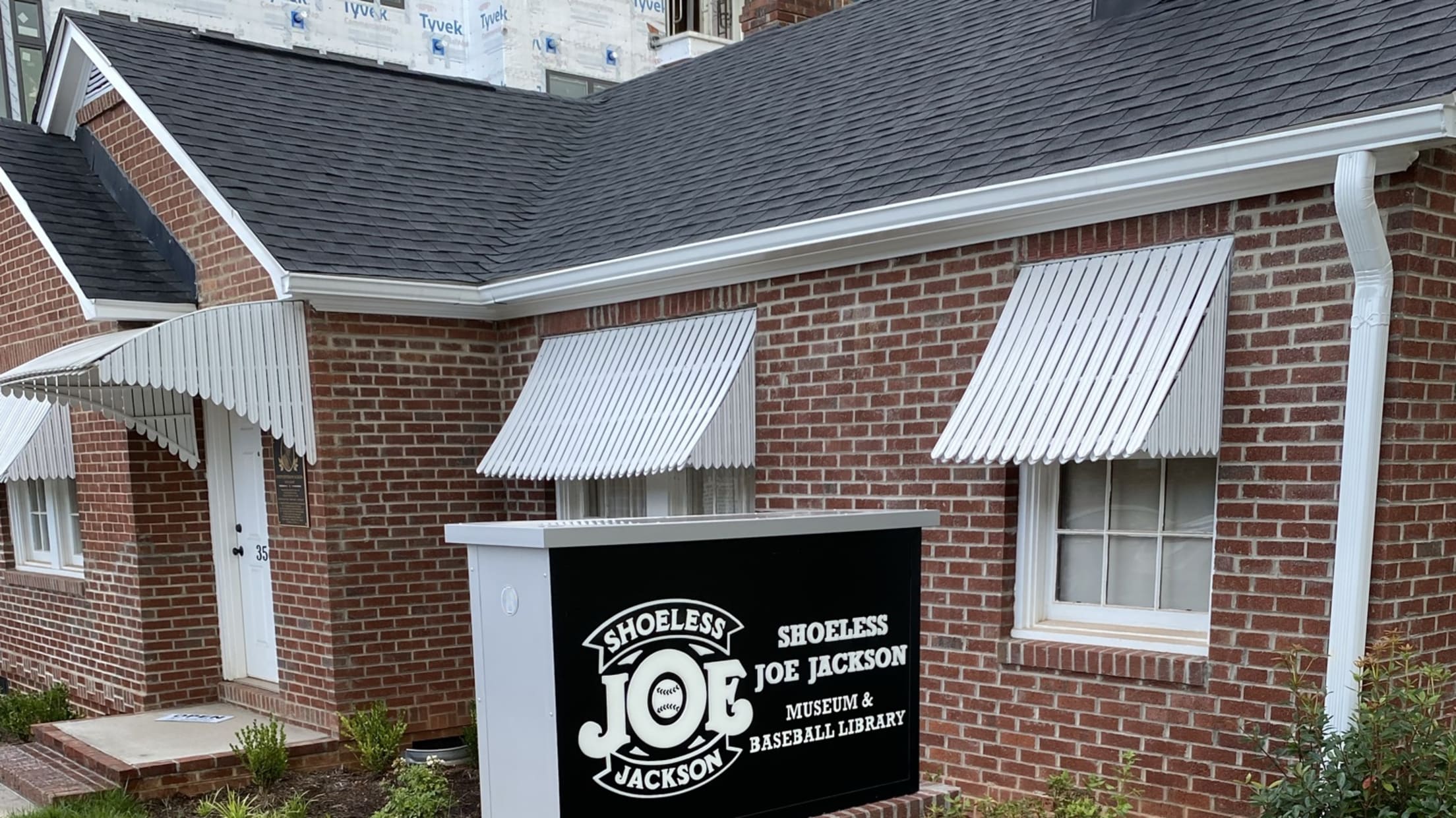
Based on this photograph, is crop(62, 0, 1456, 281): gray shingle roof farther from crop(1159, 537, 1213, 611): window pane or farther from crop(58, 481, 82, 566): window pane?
crop(58, 481, 82, 566): window pane

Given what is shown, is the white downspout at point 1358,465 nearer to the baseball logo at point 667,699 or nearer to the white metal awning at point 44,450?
the baseball logo at point 667,699

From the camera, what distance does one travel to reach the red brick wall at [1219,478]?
15.1 feet

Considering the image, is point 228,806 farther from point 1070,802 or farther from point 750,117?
point 750,117

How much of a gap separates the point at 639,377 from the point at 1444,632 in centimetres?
466

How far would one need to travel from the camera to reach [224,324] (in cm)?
748

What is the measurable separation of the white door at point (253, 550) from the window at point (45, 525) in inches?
90.0

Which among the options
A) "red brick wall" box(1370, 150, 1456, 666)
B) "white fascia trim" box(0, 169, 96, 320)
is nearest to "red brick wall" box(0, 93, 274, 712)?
"white fascia trim" box(0, 169, 96, 320)

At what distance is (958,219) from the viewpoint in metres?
5.63

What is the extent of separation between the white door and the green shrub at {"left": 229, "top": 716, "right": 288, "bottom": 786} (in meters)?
1.27

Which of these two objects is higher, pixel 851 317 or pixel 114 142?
pixel 114 142

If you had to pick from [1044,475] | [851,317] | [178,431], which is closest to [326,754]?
[178,431]

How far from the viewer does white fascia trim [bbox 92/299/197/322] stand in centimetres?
820

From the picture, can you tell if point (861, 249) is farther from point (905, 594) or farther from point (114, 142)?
point (114, 142)

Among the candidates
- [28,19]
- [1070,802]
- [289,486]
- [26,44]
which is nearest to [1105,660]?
[1070,802]
